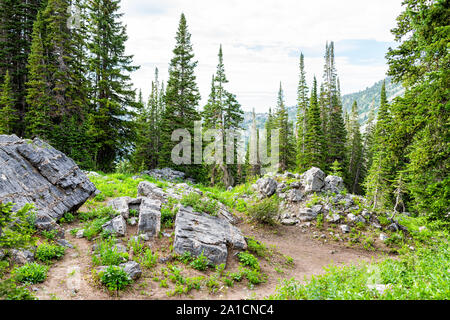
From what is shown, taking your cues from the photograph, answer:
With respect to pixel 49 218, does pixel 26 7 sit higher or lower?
A: higher

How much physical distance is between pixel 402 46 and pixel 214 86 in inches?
744

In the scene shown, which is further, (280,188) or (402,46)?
(280,188)

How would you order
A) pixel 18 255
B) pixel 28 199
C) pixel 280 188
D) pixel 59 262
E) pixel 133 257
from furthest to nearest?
pixel 280 188
pixel 28 199
pixel 133 257
pixel 59 262
pixel 18 255

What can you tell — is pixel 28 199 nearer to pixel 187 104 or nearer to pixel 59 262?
pixel 59 262

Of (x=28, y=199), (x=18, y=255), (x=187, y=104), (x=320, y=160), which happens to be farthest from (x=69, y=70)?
(x=320, y=160)

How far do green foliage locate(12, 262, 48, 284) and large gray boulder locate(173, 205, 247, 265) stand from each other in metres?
3.68

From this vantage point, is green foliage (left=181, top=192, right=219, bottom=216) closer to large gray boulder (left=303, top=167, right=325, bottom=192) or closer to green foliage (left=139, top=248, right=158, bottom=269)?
green foliage (left=139, top=248, right=158, bottom=269)

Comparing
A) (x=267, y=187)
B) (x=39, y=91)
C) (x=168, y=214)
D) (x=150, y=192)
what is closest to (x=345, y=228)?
(x=267, y=187)

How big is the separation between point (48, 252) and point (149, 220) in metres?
3.25

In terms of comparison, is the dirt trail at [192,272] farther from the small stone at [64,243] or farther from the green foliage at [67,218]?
the green foliage at [67,218]

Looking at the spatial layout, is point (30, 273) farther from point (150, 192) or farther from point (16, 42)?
point (16, 42)

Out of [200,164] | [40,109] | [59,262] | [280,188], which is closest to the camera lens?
[59,262]

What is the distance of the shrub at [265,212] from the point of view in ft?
43.5

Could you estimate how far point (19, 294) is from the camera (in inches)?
163
